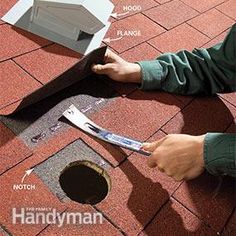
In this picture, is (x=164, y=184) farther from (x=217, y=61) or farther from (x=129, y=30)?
(x=129, y=30)

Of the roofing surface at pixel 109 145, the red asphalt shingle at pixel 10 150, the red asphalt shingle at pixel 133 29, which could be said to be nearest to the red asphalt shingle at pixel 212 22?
the red asphalt shingle at pixel 133 29

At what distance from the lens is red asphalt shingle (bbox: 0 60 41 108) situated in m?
1.16

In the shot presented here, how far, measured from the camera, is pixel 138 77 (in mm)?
1360

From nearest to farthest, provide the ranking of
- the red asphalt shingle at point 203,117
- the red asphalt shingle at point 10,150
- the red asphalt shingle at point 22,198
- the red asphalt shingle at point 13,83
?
the red asphalt shingle at point 22,198 < the red asphalt shingle at point 10,150 < the red asphalt shingle at point 13,83 < the red asphalt shingle at point 203,117

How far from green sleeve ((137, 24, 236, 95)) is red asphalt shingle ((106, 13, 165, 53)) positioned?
0.73ft

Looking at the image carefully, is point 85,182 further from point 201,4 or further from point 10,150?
point 201,4

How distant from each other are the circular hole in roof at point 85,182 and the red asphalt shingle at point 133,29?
619mm

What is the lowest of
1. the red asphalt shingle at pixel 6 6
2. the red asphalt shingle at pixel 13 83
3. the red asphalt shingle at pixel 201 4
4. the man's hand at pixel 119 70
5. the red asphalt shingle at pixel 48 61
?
the red asphalt shingle at pixel 13 83

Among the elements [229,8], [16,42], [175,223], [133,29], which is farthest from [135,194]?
[229,8]

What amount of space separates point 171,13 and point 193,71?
2.07 ft

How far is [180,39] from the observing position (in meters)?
1.73

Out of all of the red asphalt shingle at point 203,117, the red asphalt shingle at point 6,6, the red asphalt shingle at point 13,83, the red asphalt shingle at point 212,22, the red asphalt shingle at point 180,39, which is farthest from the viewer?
the red asphalt shingle at point 212,22

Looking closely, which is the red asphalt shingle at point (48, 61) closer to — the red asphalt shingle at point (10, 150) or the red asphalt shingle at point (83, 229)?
the red asphalt shingle at point (10, 150)

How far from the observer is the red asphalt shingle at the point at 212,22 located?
1869mm
